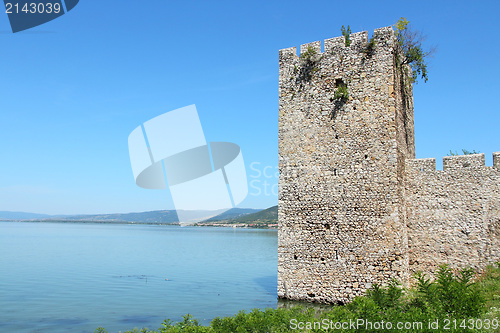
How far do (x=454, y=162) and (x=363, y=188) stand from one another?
285 centimetres

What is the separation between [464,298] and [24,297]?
1690cm

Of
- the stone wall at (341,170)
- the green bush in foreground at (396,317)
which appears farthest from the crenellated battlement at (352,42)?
the green bush in foreground at (396,317)

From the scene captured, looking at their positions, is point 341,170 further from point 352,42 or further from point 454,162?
point 352,42

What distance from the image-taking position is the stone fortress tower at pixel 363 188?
12562 mm

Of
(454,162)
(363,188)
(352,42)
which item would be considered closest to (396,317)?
(363,188)

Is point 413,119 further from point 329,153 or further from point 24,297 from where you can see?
point 24,297

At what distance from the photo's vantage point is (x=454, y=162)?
12.9m

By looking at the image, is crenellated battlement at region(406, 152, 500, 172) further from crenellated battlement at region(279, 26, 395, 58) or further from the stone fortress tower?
crenellated battlement at region(279, 26, 395, 58)

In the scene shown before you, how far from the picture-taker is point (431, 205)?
13.0m

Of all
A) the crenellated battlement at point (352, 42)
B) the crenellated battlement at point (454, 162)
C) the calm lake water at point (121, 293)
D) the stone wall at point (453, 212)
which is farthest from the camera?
the calm lake water at point (121, 293)

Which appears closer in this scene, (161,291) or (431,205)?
(431,205)

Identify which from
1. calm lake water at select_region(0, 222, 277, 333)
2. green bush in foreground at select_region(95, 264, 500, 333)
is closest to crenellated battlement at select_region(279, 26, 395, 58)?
green bush in foreground at select_region(95, 264, 500, 333)

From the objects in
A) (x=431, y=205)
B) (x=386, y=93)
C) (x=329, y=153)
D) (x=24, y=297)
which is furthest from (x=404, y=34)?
(x=24, y=297)

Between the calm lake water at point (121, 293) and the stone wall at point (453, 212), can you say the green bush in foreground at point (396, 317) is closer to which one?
the stone wall at point (453, 212)
